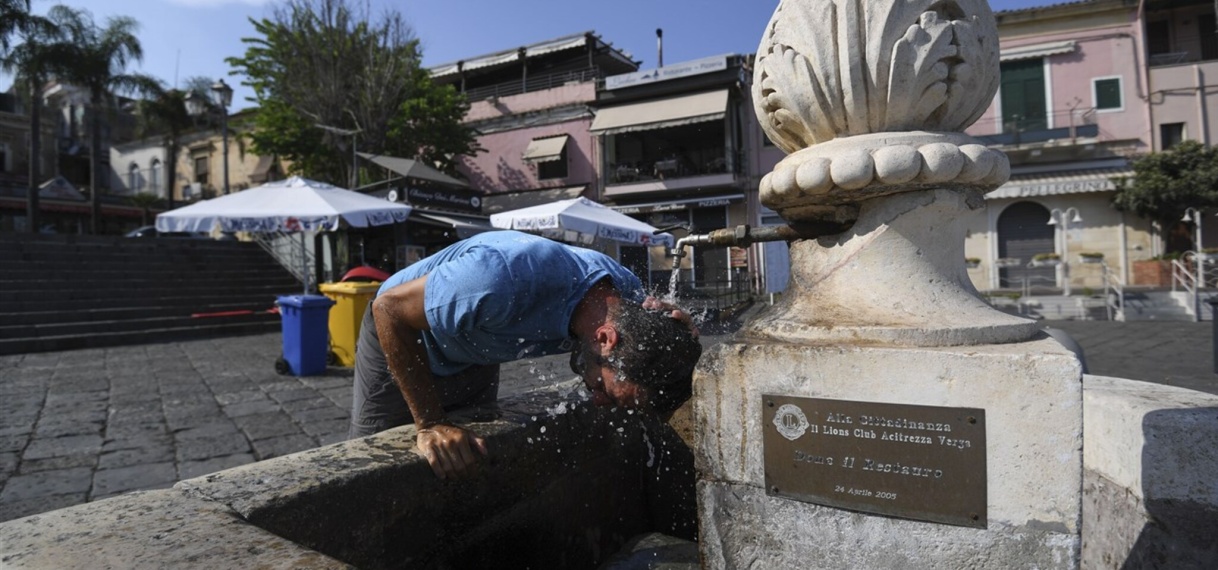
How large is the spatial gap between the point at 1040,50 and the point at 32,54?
3013cm

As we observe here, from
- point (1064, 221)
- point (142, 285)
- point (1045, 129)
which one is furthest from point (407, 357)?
point (1045, 129)

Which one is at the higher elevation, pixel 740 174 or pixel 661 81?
pixel 661 81

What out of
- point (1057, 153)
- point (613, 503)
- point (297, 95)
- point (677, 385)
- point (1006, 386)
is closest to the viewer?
point (1006, 386)

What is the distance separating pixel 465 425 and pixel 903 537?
117cm

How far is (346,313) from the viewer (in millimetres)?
6922

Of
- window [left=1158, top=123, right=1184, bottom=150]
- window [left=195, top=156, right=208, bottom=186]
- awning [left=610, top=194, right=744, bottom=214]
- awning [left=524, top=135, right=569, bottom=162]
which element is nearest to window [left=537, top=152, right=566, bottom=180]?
awning [left=524, top=135, right=569, bottom=162]

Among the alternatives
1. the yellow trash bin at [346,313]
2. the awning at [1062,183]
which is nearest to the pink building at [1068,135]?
the awning at [1062,183]

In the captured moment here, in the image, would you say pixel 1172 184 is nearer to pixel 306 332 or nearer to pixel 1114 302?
pixel 1114 302

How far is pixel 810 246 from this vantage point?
5.35 feet

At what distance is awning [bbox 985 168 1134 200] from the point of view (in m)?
18.1

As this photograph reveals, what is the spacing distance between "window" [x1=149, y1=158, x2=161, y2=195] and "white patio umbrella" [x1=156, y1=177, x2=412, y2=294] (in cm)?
3392

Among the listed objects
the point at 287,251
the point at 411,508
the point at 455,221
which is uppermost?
the point at 455,221

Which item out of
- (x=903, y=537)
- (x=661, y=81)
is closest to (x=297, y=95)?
(x=661, y=81)

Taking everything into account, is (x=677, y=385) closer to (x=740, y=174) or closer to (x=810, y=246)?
(x=810, y=246)
